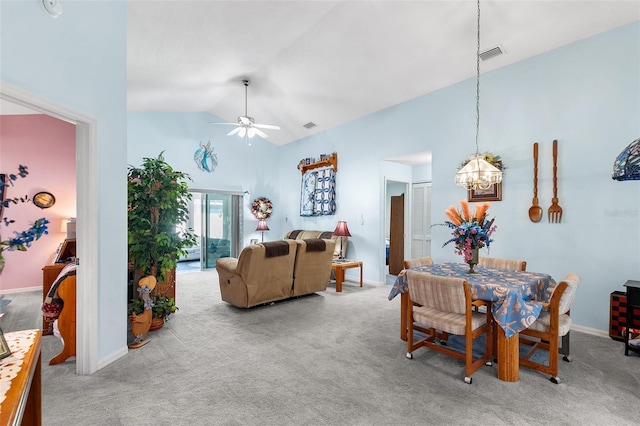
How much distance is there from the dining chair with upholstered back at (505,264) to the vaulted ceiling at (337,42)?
2.60 metres

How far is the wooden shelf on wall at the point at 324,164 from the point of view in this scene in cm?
690

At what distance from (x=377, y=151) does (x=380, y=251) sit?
1.91 metres

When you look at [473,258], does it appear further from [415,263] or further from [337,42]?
[337,42]

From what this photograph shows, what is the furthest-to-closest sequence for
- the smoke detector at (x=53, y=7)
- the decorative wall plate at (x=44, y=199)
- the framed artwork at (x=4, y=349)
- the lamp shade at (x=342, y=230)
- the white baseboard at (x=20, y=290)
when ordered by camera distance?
the lamp shade at (x=342, y=230)
the decorative wall plate at (x=44, y=199)
the white baseboard at (x=20, y=290)
the smoke detector at (x=53, y=7)
the framed artwork at (x=4, y=349)

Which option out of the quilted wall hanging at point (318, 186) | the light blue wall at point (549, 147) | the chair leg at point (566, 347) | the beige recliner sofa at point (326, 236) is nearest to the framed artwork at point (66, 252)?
the beige recliner sofa at point (326, 236)

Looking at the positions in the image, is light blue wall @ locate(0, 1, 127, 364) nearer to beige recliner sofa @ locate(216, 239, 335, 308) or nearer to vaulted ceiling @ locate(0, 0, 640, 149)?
vaulted ceiling @ locate(0, 0, 640, 149)

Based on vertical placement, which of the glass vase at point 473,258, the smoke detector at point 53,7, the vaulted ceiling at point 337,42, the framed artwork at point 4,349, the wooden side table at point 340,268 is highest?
the vaulted ceiling at point 337,42

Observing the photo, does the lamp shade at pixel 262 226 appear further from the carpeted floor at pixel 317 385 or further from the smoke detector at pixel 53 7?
the smoke detector at pixel 53 7

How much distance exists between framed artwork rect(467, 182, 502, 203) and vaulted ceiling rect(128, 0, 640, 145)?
164 centimetres

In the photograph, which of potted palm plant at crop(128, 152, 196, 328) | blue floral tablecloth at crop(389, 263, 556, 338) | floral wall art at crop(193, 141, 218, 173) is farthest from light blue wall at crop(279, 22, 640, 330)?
floral wall art at crop(193, 141, 218, 173)

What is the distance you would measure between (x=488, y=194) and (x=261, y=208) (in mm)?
5433

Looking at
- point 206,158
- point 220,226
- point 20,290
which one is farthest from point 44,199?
point 220,226

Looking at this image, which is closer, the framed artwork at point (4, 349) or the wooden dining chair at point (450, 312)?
the framed artwork at point (4, 349)

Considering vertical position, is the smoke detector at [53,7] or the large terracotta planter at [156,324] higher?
the smoke detector at [53,7]
